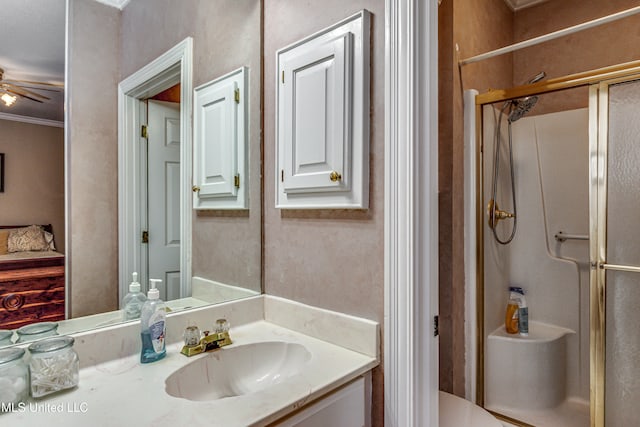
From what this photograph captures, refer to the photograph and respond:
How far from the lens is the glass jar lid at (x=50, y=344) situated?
0.80 meters

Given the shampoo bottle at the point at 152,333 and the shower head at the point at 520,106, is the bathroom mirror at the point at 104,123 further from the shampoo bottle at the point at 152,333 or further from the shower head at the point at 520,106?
the shower head at the point at 520,106

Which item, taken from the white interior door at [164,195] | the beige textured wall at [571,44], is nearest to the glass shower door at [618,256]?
the beige textured wall at [571,44]

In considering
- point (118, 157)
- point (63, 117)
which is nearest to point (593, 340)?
point (118, 157)

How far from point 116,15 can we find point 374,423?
1.40 meters

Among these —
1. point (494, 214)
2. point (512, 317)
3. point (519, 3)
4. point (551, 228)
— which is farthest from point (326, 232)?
point (519, 3)

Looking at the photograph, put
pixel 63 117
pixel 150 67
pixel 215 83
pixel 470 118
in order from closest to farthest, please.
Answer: pixel 63 117, pixel 150 67, pixel 215 83, pixel 470 118

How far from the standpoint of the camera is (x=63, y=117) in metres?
0.97

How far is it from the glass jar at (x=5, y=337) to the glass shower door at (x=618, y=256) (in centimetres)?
219

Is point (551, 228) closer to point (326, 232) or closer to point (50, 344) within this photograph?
point (326, 232)

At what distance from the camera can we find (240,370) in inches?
44.3

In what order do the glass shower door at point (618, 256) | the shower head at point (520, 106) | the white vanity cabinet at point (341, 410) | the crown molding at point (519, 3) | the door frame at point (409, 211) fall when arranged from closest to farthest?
the white vanity cabinet at point (341, 410) → the door frame at point (409, 211) → the glass shower door at point (618, 256) → the shower head at point (520, 106) → the crown molding at point (519, 3)

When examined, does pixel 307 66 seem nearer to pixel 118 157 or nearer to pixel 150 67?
pixel 150 67

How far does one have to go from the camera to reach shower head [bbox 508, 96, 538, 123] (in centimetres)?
205

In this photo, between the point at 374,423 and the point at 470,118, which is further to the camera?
the point at 470,118
